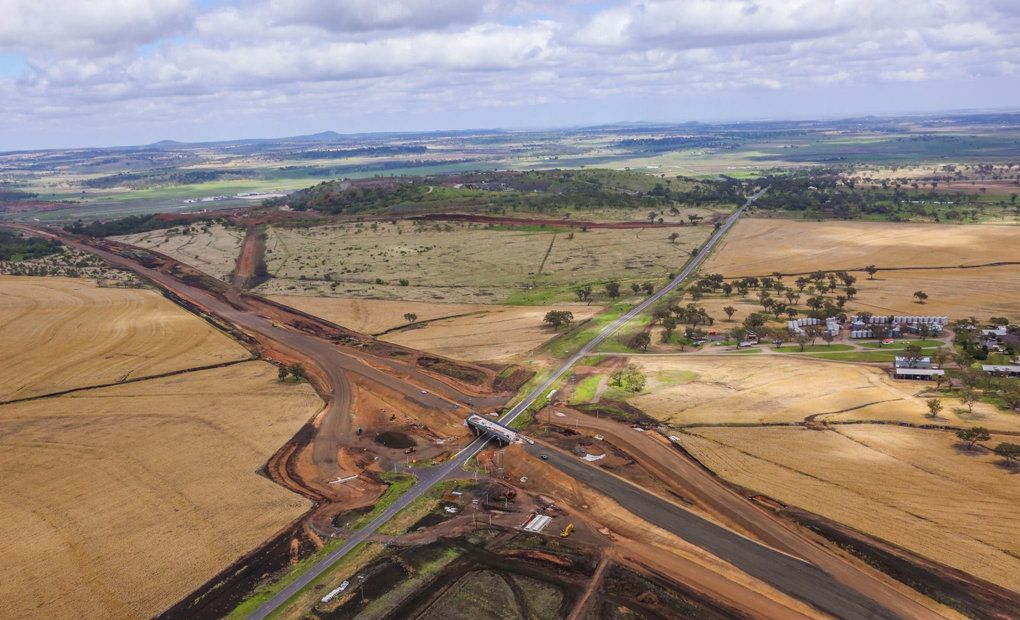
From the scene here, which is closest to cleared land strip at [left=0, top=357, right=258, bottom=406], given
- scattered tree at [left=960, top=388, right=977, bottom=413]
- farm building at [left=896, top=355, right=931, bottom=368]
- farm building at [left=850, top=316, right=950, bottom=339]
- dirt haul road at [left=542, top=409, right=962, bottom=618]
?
dirt haul road at [left=542, top=409, right=962, bottom=618]

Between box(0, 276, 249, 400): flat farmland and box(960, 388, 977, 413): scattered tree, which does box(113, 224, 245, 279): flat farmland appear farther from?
box(960, 388, 977, 413): scattered tree

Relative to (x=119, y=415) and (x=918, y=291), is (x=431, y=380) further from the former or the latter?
(x=918, y=291)

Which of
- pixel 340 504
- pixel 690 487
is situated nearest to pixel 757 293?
pixel 690 487

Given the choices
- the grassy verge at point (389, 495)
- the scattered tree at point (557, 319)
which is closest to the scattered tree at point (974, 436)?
the grassy verge at point (389, 495)

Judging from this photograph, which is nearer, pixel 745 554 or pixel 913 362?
pixel 745 554

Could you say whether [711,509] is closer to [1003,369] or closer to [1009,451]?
[1009,451]

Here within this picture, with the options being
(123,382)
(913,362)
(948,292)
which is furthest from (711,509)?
(948,292)
